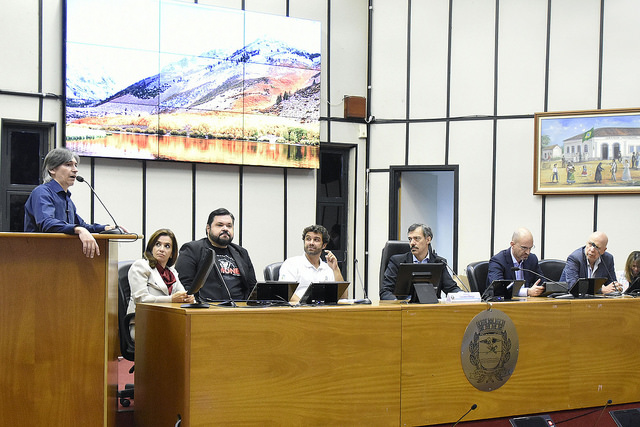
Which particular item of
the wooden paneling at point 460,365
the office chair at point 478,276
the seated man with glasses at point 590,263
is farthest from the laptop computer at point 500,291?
the seated man with glasses at point 590,263

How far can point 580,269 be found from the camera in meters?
4.94

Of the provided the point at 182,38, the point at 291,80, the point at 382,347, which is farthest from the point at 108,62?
the point at 382,347

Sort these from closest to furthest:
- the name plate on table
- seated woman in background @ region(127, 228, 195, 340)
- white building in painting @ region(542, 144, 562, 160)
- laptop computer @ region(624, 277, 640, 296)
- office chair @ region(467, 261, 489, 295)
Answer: the name plate on table < seated woman in background @ region(127, 228, 195, 340) < laptop computer @ region(624, 277, 640, 296) < office chair @ region(467, 261, 489, 295) < white building in painting @ region(542, 144, 562, 160)

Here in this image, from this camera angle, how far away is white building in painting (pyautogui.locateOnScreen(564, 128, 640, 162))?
621 centimetres

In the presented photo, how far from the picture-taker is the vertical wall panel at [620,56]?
6199 mm

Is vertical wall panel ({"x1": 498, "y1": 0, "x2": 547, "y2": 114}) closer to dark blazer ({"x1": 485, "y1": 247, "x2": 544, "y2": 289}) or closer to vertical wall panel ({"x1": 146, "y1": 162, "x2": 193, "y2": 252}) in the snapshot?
dark blazer ({"x1": 485, "y1": 247, "x2": 544, "y2": 289})

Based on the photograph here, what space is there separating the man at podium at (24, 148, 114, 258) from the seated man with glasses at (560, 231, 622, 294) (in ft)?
11.3

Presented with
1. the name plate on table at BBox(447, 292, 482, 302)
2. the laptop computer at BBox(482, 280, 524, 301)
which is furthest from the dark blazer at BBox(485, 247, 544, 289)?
the name plate on table at BBox(447, 292, 482, 302)

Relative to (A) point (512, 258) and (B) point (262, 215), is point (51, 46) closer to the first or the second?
(B) point (262, 215)

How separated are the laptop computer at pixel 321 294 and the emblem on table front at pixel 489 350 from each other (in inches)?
26.9

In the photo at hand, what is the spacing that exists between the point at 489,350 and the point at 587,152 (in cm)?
361

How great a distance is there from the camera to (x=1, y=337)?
264 cm

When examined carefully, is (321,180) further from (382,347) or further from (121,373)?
(382,347)

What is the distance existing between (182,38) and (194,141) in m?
0.92
